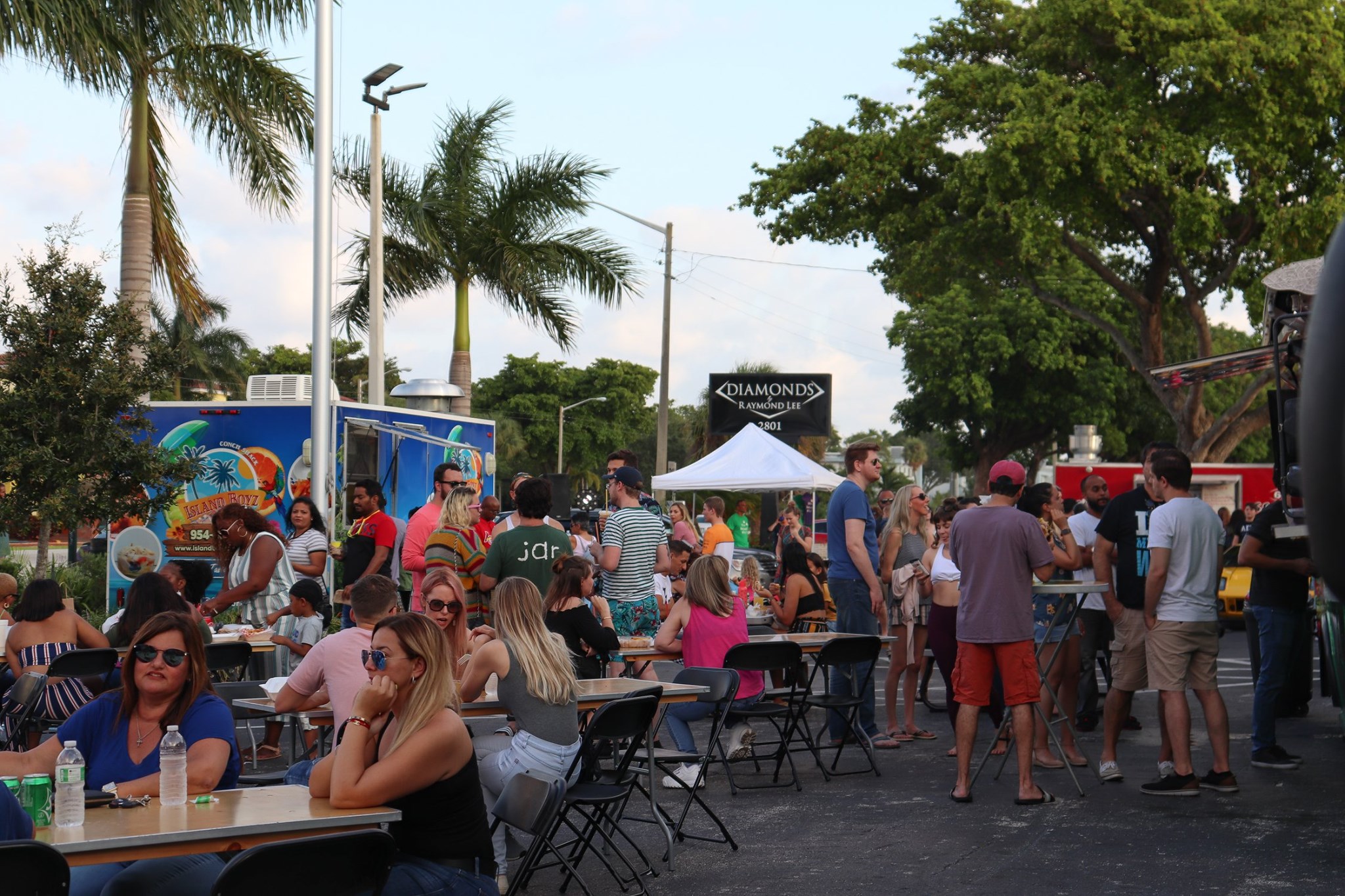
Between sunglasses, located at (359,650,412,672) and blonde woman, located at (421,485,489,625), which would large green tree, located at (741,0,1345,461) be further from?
sunglasses, located at (359,650,412,672)

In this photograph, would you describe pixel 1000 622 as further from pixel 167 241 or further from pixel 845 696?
pixel 167 241

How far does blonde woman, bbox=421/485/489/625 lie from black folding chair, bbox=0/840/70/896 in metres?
5.77

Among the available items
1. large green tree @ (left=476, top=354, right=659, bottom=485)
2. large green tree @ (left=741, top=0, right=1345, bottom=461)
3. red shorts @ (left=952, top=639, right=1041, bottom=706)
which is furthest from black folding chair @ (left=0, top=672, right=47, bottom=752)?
large green tree @ (left=476, top=354, right=659, bottom=485)

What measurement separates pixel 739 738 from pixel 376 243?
12705 mm

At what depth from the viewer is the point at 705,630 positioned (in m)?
8.84

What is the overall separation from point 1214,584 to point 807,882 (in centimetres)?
313

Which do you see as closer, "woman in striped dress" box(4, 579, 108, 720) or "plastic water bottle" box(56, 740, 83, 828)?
"plastic water bottle" box(56, 740, 83, 828)

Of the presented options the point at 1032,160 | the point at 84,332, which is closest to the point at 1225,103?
the point at 1032,160

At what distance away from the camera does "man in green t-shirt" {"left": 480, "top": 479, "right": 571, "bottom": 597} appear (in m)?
8.90

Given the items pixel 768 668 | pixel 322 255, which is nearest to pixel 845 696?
pixel 768 668

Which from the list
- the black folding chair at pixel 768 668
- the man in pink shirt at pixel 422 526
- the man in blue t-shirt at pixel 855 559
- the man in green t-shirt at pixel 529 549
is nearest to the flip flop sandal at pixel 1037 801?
the black folding chair at pixel 768 668

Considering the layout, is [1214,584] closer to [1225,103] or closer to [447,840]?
[447,840]

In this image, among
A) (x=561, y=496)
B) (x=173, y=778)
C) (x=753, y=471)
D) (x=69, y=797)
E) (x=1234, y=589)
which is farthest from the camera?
(x=561, y=496)

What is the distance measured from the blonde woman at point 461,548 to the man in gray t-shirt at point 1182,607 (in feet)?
14.0
